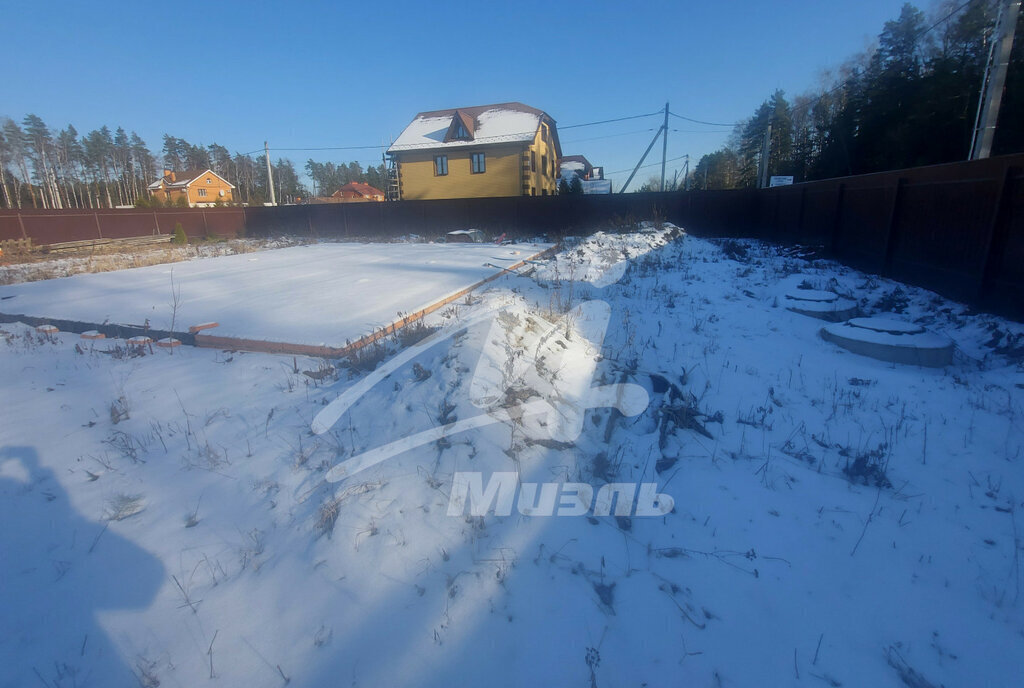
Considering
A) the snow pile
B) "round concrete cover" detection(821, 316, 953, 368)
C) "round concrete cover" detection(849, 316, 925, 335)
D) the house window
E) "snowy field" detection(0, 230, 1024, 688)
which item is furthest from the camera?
the house window

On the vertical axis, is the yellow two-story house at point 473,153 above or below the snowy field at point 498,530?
above

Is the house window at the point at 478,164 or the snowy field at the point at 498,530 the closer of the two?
the snowy field at the point at 498,530

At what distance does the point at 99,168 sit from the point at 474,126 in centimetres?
5759

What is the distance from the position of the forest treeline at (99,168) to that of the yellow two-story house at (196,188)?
1.71m

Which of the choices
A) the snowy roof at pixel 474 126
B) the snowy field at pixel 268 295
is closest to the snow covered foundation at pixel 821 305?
the snowy field at pixel 268 295

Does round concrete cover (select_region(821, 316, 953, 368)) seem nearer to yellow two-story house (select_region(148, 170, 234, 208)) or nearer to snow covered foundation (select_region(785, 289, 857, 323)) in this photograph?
snow covered foundation (select_region(785, 289, 857, 323))

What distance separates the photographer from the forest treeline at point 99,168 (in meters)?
45.7

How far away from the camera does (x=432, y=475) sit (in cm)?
252

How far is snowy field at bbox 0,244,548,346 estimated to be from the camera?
5.09m

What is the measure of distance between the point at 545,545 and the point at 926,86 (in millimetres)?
25558

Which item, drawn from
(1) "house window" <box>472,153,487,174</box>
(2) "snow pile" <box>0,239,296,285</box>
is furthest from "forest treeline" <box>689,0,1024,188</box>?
(2) "snow pile" <box>0,239,296,285</box>

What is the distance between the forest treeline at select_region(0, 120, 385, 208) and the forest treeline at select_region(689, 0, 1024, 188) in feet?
97.4

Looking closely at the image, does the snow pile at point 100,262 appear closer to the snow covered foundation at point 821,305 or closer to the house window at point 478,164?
the house window at point 478,164

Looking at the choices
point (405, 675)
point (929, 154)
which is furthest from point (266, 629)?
point (929, 154)
